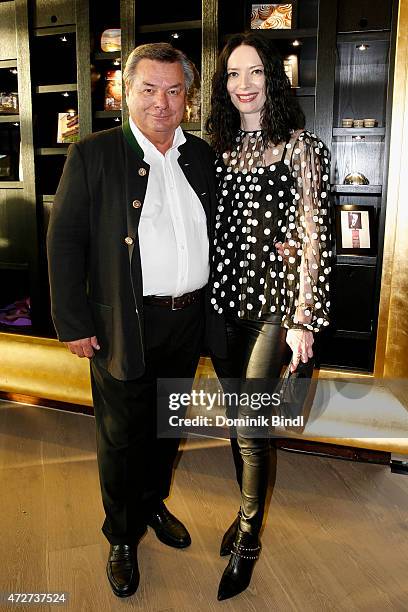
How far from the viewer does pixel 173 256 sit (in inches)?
59.0

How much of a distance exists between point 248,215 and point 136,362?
52cm

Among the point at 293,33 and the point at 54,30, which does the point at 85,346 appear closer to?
the point at 293,33

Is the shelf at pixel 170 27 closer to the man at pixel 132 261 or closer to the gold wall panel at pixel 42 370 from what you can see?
the man at pixel 132 261

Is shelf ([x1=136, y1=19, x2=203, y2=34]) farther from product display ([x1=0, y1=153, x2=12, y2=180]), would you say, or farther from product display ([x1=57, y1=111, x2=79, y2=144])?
product display ([x1=0, y1=153, x2=12, y2=180])

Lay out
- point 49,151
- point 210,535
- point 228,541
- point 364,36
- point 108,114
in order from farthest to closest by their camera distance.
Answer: point 49,151 < point 108,114 < point 364,36 < point 210,535 < point 228,541

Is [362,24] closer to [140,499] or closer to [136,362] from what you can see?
[136,362]

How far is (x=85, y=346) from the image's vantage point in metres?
1.55

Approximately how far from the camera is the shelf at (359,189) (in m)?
2.46

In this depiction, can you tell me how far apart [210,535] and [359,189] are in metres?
1.65

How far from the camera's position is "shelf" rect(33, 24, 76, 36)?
8.98 ft

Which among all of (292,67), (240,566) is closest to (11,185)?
(292,67)

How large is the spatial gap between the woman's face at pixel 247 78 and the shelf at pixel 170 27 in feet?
4.12

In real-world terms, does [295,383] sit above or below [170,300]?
below

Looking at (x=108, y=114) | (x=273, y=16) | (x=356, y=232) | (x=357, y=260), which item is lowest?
(x=357, y=260)
